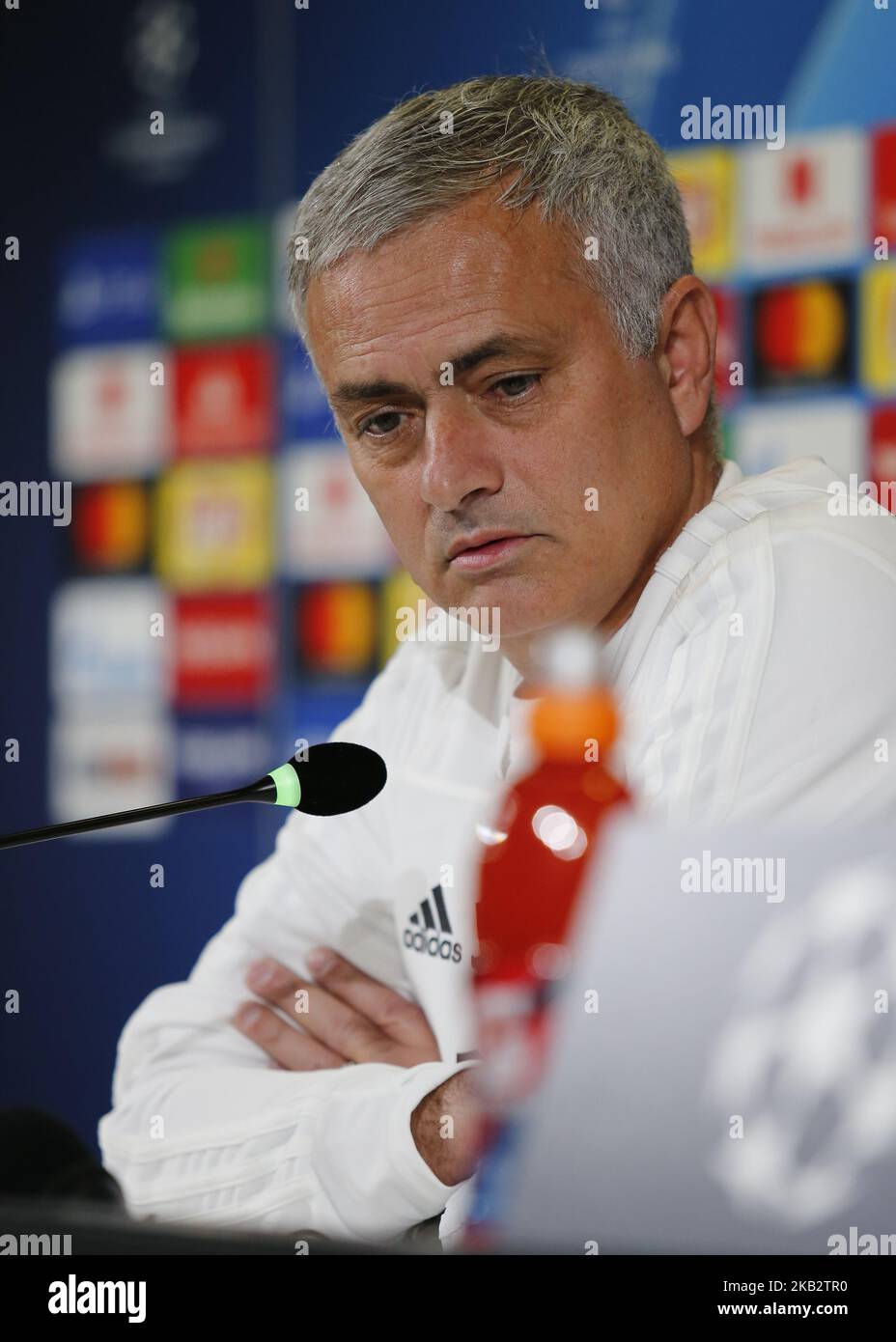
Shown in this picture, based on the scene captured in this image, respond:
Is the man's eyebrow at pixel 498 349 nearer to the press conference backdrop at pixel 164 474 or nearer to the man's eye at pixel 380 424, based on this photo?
the man's eye at pixel 380 424

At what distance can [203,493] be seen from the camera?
7.66 ft

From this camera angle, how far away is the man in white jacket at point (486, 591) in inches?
35.4

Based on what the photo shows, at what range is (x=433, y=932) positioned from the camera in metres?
1.23

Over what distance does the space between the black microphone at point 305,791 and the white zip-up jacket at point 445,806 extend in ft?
0.65

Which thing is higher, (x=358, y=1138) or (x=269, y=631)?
(x=269, y=631)

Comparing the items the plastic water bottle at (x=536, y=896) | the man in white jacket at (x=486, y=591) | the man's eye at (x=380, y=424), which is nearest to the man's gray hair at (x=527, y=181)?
the man in white jacket at (x=486, y=591)

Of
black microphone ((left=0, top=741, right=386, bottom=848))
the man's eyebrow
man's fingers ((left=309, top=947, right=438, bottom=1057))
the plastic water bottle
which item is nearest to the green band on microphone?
black microphone ((left=0, top=741, right=386, bottom=848))

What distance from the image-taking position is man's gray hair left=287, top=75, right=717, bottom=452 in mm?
1089

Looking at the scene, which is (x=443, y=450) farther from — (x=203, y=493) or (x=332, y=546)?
(x=203, y=493)

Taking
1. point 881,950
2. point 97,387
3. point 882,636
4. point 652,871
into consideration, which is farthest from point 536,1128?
point 97,387

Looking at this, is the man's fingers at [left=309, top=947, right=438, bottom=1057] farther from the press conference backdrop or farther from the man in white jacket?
the press conference backdrop

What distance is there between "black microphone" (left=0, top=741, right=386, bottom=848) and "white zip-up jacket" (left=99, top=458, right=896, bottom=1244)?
0.20 meters

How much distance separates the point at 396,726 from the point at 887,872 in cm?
69

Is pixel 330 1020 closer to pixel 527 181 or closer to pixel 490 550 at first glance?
pixel 490 550
